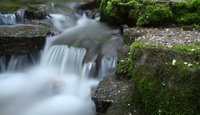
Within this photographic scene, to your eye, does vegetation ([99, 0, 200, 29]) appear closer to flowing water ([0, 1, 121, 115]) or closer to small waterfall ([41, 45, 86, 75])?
flowing water ([0, 1, 121, 115])

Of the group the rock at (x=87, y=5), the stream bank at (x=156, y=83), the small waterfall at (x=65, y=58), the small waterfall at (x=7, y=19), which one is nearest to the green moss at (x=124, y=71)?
the stream bank at (x=156, y=83)

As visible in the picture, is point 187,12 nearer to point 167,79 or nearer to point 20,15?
point 167,79

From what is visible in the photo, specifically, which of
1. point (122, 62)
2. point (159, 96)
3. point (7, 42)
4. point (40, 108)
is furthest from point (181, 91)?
point (7, 42)

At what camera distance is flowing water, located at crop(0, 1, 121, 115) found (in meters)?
5.01

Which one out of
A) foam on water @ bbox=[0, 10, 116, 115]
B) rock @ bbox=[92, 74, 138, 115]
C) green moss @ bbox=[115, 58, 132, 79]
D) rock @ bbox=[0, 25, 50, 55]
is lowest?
foam on water @ bbox=[0, 10, 116, 115]

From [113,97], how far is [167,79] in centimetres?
135

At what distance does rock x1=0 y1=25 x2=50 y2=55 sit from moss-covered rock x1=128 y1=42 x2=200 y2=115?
4891 mm

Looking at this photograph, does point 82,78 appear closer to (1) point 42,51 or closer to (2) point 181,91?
(1) point 42,51

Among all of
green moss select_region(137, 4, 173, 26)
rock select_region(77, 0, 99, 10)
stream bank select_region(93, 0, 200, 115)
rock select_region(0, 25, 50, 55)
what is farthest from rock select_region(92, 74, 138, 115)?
rock select_region(77, 0, 99, 10)

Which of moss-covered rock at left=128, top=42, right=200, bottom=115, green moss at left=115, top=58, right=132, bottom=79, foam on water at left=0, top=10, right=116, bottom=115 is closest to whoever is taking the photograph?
moss-covered rock at left=128, top=42, right=200, bottom=115

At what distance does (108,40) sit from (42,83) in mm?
3214

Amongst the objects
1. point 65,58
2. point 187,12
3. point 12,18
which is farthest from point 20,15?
point 187,12

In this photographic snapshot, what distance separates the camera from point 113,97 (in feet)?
12.5

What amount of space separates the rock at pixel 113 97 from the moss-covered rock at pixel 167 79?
0.44 m
